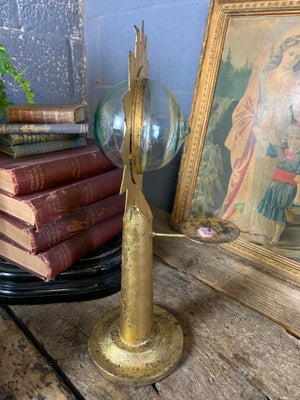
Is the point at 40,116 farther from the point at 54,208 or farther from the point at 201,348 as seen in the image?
the point at 201,348

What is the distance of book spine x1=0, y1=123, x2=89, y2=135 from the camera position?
70 cm

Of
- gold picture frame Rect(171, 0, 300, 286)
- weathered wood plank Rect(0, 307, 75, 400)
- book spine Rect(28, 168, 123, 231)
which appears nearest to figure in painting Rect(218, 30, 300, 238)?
gold picture frame Rect(171, 0, 300, 286)

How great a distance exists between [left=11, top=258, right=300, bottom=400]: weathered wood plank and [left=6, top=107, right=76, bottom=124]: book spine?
1.51ft

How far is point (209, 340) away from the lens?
60 centimetres

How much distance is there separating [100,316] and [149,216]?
11.8 inches

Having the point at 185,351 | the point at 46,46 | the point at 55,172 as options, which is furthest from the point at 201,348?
the point at 46,46

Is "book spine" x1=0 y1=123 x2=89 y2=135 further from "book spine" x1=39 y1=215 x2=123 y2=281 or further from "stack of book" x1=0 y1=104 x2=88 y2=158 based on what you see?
"book spine" x1=39 y1=215 x2=123 y2=281

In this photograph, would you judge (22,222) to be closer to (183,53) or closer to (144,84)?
(144,84)

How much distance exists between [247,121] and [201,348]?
1.88ft

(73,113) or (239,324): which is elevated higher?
(73,113)

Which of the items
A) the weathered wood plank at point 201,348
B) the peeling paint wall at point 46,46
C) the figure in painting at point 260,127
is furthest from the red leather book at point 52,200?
the peeling paint wall at point 46,46

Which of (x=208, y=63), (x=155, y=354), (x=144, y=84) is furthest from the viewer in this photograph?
(x=208, y=63)

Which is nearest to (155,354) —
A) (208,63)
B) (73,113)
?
(73,113)

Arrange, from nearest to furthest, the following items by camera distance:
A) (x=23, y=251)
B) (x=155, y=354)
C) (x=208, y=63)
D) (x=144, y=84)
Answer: (x=144, y=84) < (x=155, y=354) < (x=23, y=251) < (x=208, y=63)
